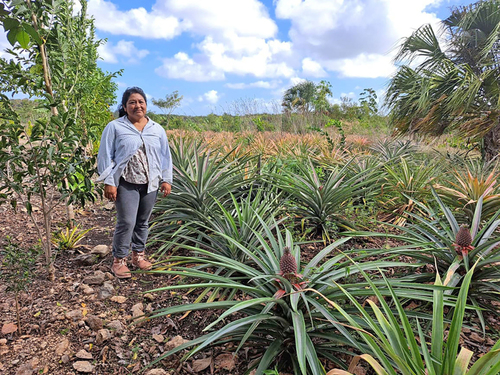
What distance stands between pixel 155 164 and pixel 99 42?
3.39 m

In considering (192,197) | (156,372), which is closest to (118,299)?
(156,372)

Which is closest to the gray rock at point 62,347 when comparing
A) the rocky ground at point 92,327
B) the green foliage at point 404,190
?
the rocky ground at point 92,327

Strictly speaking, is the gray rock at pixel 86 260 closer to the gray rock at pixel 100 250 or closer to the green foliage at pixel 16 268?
the gray rock at pixel 100 250

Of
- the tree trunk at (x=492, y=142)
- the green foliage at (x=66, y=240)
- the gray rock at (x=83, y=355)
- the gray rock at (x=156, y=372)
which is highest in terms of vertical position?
the tree trunk at (x=492, y=142)

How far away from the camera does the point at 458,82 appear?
7.52 metres

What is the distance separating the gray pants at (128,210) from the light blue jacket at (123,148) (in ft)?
0.34

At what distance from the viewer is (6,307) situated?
2553 mm

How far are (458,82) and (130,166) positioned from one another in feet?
25.4

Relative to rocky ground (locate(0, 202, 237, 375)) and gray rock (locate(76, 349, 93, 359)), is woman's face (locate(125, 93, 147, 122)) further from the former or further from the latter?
gray rock (locate(76, 349, 93, 359))

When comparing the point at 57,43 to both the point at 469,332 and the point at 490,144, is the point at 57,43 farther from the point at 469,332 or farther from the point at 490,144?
the point at 490,144

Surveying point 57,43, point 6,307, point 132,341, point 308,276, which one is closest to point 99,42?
point 57,43

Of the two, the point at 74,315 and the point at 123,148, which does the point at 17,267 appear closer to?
the point at 74,315

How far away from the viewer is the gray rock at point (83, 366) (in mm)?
1974

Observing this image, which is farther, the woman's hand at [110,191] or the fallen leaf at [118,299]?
the woman's hand at [110,191]
